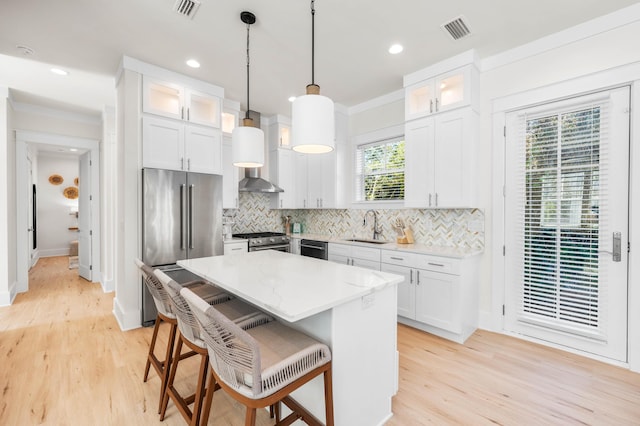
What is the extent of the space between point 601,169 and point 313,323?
287 centimetres

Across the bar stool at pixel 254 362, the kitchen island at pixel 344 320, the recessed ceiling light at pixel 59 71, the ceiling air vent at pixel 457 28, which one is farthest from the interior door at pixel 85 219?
the ceiling air vent at pixel 457 28

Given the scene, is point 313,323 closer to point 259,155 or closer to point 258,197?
point 259,155

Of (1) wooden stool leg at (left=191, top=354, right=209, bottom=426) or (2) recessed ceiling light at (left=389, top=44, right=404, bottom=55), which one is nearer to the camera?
(1) wooden stool leg at (left=191, top=354, right=209, bottom=426)

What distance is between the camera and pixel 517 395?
2.13m

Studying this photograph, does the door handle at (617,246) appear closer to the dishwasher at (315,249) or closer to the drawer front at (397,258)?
the drawer front at (397,258)

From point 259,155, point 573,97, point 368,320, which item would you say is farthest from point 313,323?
point 573,97

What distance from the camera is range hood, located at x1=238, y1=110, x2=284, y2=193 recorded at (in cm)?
449

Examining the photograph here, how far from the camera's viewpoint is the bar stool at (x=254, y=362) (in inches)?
48.1

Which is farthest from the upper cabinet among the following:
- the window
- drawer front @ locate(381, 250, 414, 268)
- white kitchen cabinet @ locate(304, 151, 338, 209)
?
drawer front @ locate(381, 250, 414, 268)

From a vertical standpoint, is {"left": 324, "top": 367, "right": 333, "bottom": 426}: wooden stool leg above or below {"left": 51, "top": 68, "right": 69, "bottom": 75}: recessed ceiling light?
below

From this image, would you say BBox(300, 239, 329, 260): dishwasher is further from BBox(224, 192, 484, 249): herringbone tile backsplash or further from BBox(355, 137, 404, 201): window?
BBox(355, 137, 404, 201): window

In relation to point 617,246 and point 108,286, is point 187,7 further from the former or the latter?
point 108,286

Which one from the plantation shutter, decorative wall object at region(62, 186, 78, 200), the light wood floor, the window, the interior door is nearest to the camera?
the light wood floor

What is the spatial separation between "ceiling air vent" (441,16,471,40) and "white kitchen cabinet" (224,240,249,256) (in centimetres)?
342
